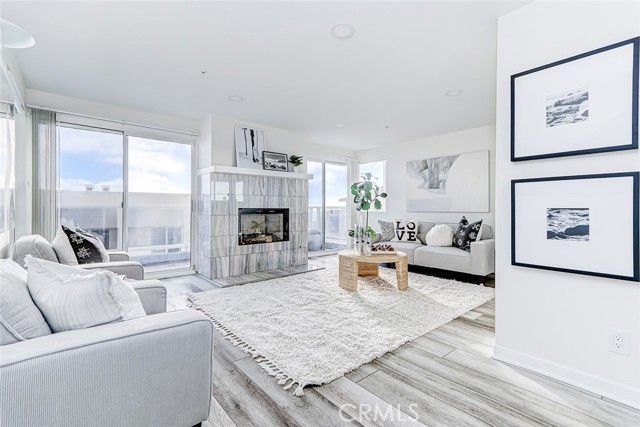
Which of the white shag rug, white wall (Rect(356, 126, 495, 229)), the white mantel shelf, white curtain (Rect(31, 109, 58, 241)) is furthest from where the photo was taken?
white wall (Rect(356, 126, 495, 229))

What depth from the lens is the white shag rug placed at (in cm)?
202

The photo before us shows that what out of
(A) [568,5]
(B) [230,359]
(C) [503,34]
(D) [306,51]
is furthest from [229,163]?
(A) [568,5]

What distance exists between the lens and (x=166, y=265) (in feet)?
14.9

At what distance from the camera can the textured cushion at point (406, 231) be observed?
5.36m

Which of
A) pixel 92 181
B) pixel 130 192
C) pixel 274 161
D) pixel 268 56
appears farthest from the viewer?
pixel 274 161

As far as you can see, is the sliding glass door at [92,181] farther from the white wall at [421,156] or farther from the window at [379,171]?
the white wall at [421,156]

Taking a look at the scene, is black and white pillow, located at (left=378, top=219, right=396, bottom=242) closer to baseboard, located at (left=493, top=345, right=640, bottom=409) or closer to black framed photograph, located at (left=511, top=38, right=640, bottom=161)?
baseboard, located at (left=493, top=345, right=640, bottom=409)

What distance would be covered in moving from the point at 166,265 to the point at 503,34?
4895 mm

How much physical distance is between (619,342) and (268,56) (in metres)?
3.24

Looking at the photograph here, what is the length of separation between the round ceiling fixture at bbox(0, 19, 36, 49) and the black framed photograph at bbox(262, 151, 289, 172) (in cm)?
348

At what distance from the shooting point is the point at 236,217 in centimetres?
459

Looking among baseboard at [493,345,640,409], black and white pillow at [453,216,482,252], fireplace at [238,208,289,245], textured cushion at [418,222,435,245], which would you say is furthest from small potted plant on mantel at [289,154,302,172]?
baseboard at [493,345,640,409]

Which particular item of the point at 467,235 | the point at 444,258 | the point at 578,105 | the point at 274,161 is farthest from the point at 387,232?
the point at 578,105

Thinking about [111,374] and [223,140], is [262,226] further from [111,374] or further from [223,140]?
[111,374]
